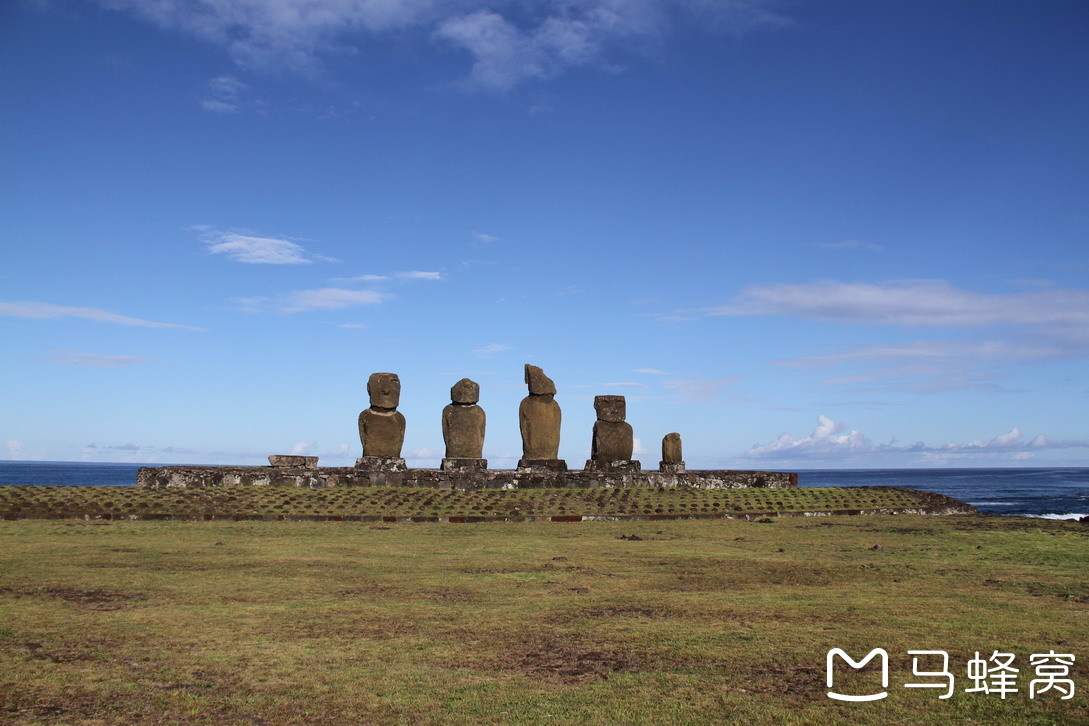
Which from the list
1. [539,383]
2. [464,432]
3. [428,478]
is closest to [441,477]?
[428,478]

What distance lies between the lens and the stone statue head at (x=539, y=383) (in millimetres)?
27156

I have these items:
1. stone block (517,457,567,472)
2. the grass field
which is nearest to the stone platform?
stone block (517,457,567,472)

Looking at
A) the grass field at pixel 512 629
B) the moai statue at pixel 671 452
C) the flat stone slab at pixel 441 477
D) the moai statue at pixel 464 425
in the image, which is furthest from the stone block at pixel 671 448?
the grass field at pixel 512 629

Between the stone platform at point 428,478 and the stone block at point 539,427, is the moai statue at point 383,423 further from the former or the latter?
the stone block at point 539,427

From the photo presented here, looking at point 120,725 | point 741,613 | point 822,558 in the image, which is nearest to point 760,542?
point 822,558

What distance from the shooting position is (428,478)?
81.9ft

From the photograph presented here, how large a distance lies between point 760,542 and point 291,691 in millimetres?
10655

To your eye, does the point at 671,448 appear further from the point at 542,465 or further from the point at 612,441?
the point at 542,465

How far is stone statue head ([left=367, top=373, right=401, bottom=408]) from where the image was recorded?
26812 millimetres

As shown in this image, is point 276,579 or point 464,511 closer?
point 276,579

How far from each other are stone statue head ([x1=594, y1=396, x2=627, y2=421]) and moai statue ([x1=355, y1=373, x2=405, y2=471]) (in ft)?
20.4

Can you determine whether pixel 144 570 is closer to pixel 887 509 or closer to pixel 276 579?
pixel 276 579

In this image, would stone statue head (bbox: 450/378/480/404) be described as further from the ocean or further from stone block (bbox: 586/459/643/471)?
the ocean

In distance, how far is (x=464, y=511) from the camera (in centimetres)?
1959
